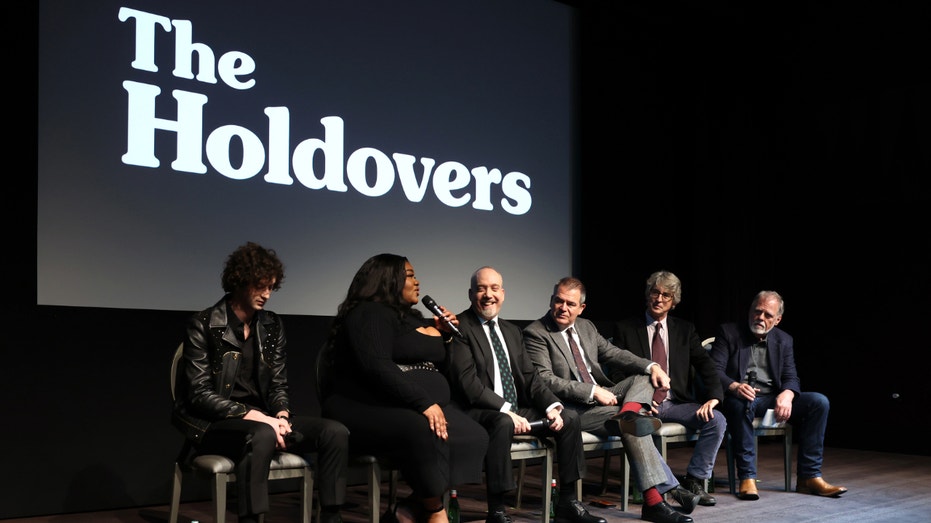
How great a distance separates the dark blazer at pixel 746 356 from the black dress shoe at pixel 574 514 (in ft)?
4.61

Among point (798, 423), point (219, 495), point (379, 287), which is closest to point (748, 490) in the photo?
point (798, 423)

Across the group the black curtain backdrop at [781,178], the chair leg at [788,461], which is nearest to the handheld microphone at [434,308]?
the chair leg at [788,461]

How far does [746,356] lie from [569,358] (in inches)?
47.8

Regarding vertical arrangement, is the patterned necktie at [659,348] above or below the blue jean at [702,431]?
above

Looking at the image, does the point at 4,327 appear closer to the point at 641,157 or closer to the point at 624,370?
A: the point at 624,370

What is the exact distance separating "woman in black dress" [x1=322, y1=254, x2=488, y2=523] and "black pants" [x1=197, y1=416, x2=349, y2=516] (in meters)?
0.13

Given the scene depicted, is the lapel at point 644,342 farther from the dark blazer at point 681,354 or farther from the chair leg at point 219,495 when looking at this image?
the chair leg at point 219,495

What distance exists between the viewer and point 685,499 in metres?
4.22

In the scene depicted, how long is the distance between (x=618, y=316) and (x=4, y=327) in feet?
13.0

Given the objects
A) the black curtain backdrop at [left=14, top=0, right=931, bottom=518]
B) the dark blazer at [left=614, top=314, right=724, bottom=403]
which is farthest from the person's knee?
the black curtain backdrop at [left=14, top=0, right=931, bottom=518]

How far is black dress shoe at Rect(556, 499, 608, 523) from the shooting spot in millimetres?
3900

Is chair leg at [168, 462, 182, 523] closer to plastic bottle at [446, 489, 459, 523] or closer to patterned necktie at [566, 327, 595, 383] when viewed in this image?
plastic bottle at [446, 489, 459, 523]

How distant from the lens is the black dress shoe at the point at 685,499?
4.21 metres

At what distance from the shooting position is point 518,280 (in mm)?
5973
